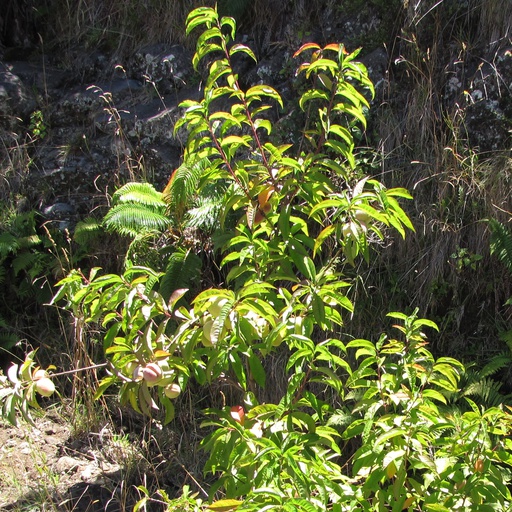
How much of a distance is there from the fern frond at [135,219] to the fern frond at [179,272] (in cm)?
25

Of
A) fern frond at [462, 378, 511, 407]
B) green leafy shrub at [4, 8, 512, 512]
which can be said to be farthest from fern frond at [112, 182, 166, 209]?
fern frond at [462, 378, 511, 407]

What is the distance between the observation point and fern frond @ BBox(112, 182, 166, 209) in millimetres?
4082

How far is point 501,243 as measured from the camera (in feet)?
11.4

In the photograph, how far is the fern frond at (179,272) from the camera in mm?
3893

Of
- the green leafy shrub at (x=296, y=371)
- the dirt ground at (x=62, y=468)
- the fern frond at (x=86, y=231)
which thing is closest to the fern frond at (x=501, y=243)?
the green leafy shrub at (x=296, y=371)

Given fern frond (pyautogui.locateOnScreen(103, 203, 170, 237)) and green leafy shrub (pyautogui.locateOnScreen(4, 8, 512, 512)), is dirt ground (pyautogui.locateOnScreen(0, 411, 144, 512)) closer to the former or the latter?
fern frond (pyautogui.locateOnScreen(103, 203, 170, 237))

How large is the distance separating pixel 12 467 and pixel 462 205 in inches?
118

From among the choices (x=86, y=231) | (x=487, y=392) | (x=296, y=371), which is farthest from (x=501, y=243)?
(x=86, y=231)

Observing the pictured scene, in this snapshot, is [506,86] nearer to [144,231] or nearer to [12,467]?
[144,231]

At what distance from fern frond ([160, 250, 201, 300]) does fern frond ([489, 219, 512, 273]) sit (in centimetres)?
166

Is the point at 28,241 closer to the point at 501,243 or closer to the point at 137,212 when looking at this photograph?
the point at 137,212

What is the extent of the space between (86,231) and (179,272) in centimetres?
85

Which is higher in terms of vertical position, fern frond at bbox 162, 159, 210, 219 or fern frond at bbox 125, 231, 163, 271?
fern frond at bbox 162, 159, 210, 219

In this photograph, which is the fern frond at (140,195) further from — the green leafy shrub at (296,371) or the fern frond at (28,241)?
the green leafy shrub at (296,371)
